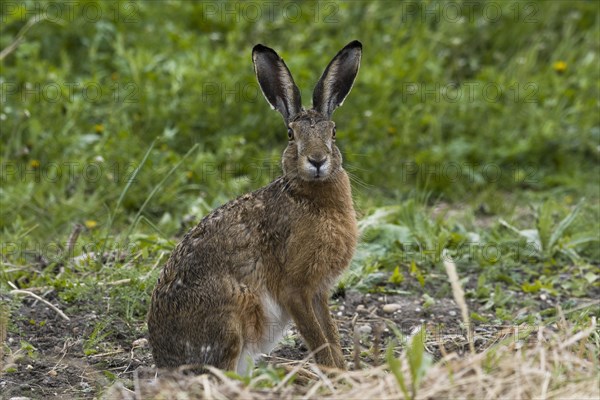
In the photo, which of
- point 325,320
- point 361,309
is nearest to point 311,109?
point 325,320

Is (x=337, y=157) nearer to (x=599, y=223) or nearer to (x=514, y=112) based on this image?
(x=599, y=223)

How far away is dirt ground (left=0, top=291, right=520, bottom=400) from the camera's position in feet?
17.3

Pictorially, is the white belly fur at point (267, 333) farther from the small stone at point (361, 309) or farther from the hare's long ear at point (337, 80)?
the small stone at point (361, 309)

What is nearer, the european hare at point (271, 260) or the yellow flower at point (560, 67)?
the european hare at point (271, 260)

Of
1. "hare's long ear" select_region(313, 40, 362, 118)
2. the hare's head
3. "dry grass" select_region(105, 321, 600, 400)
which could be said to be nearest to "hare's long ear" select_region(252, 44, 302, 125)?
the hare's head

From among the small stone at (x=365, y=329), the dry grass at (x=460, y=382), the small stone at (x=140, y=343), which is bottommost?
the small stone at (x=365, y=329)

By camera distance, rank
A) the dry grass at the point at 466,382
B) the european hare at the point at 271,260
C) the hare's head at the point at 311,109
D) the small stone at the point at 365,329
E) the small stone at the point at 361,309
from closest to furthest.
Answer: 1. the dry grass at the point at 466,382
2. the european hare at the point at 271,260
3. the hare's head at the point at 311,109
4. the small stone at the point at 365,329
5. the small stone at the point at 361,309

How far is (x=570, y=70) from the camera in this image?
391 inches

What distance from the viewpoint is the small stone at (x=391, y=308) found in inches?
249

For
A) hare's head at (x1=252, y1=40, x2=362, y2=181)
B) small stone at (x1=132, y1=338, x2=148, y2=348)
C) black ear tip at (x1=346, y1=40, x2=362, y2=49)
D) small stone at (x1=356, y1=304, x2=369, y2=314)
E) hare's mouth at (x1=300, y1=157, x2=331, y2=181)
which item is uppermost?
black ear tip at (x1=346, y1=40, x2=362, y2=49)

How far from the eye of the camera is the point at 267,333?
200 inches

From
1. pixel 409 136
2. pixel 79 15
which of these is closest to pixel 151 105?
pixel 79 15

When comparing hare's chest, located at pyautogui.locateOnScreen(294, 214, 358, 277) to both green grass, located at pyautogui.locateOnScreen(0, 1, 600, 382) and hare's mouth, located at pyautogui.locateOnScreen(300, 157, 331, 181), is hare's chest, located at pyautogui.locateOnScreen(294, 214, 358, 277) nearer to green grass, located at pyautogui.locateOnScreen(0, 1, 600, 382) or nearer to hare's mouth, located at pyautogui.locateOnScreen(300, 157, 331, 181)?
hare's mouth, located at pyautogui.locateOnScreen(300, 157, 331, 181)

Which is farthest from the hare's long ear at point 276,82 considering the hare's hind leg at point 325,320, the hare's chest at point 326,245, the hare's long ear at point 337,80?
the hare's hind leg at point 325,320
